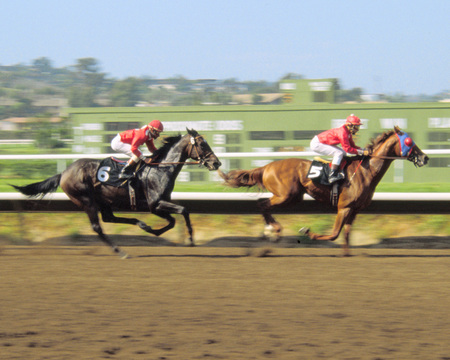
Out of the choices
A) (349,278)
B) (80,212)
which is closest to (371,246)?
(349,278)

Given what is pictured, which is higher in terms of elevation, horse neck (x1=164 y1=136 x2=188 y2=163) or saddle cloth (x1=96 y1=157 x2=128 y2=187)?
horse neck (x1=164 y1=136 x2=188 y2=163)

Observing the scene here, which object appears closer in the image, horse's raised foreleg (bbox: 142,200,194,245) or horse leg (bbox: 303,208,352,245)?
horse leg (bbox: 303,208,352,245)

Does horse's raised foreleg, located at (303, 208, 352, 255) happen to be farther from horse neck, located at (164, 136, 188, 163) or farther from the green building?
the green building

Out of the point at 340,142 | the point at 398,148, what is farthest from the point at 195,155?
the point at 398,148

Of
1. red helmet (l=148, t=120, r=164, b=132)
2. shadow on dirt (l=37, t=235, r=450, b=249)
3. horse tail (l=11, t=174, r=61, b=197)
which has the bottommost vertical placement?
shadow on dirt (l=37, t=235, r=450, b=249)

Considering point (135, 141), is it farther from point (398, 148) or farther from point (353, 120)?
point (398, 148)

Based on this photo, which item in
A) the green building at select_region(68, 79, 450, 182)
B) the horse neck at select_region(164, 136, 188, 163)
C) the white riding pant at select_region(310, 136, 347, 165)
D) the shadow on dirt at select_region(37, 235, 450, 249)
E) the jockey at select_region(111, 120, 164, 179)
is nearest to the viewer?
the white riding pant at select_region(310, 136, 347, 165)

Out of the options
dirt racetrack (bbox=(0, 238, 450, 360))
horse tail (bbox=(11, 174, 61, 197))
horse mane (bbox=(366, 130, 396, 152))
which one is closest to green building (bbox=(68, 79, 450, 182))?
horse mane (bbox=(366, 130, 396, 152))

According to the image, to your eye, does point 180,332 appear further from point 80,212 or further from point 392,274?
point 80,212

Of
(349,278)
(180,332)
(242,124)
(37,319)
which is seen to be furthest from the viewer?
(242,124)

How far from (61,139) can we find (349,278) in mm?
10457

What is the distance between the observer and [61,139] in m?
15.5

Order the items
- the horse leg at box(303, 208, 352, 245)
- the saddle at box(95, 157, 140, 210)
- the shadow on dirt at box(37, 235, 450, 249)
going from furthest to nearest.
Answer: the shadow on dirt at box(37, 235, 450, 249)
the saddle at box(95, 157, 140, 210)
the horse leg at box(303, 208, 352, 245)

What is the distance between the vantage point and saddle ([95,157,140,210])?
8.30 meters
